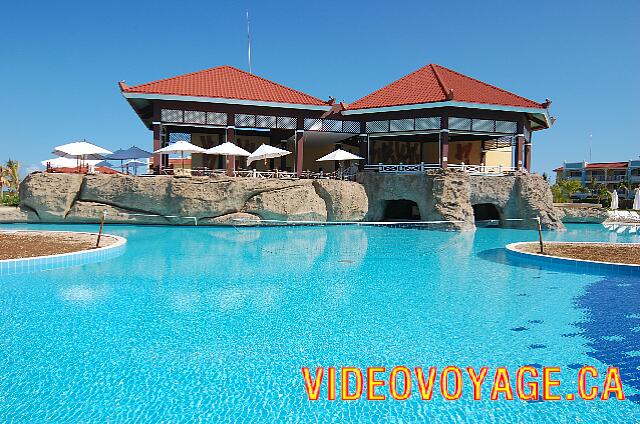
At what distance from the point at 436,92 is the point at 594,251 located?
13.3 metres

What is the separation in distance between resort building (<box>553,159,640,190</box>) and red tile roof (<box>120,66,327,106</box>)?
5961cm

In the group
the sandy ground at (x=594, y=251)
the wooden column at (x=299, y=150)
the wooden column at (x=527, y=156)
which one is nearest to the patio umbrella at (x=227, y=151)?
the wooden column at (x=299, y=150)

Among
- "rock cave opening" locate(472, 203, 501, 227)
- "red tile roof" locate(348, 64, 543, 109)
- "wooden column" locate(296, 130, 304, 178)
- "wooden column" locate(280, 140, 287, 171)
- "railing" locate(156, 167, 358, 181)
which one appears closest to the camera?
"railing" locate(156, 167, 358, 181)

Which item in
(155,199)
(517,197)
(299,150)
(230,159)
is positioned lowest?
(155,199)

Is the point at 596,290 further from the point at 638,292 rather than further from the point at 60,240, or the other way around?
the point at 60,240

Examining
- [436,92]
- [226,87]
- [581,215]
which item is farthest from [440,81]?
[581,215]

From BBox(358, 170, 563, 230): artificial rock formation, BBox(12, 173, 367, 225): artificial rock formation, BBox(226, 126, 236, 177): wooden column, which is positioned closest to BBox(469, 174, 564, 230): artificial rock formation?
BBox(358, 170, 563, 230): artificial rock formation

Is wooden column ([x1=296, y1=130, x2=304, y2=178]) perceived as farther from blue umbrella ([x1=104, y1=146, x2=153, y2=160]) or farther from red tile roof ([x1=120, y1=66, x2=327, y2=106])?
blue umbrella ([x1=104, y1=146, x2=153, y2=160])

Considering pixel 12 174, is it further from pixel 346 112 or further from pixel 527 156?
pixel 527 156

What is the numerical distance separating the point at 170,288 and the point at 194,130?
66.6 feet

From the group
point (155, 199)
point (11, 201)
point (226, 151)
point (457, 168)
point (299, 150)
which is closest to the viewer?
point (155, 199)

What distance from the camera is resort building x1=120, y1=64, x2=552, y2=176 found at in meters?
22.4

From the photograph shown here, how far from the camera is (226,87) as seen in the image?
24000 millimetres

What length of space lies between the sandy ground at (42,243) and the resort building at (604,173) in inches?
2812
